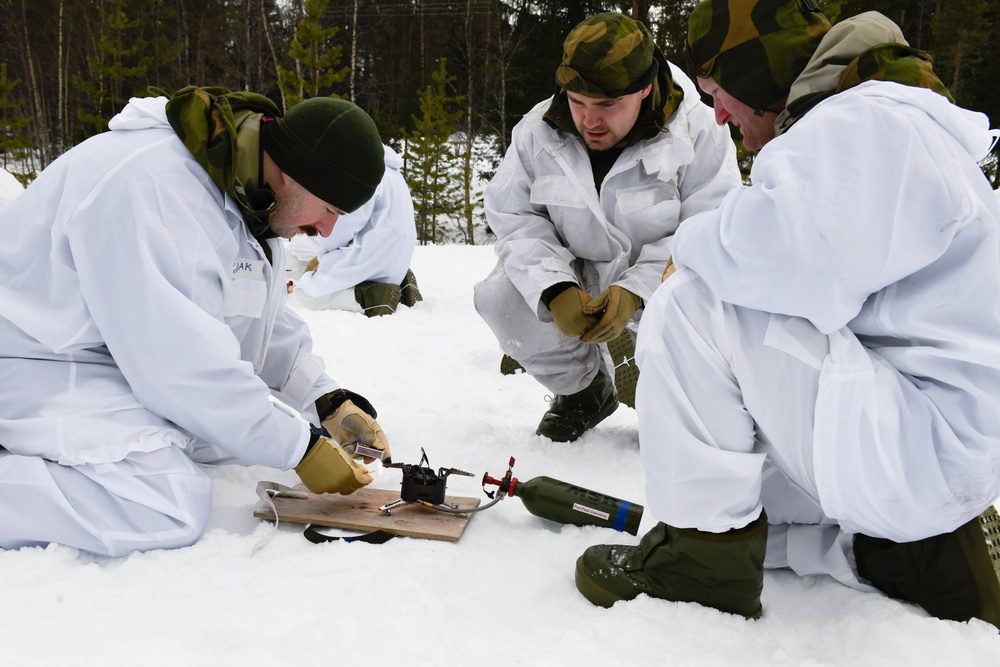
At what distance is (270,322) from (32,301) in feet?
2.10

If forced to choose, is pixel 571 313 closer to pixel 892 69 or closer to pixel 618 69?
pixel 618 69

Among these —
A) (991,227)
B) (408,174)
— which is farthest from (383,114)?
(991,227)

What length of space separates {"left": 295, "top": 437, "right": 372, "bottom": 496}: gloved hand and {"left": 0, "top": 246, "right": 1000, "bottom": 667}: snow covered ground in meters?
0.15

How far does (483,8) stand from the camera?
17.8 m

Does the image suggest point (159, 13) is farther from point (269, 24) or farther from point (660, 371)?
point (660, 371)

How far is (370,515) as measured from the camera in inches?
83.6

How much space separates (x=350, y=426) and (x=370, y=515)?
1.63ft

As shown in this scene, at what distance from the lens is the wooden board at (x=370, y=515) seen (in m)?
2.04

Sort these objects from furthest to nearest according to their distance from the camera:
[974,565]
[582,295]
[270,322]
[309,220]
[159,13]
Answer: [159,13] → [582,295] → [270,322] → [309,220] → [974,565]

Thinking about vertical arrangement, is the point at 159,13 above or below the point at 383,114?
above

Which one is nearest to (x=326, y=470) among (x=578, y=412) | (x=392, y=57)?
(x=578, y=412)

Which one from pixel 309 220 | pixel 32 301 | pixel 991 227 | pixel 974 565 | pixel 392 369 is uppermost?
pixel 991 227

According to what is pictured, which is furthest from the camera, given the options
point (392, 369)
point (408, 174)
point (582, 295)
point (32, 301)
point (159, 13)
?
point (159, 13)

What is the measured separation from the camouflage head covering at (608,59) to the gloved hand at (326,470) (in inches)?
56.4
